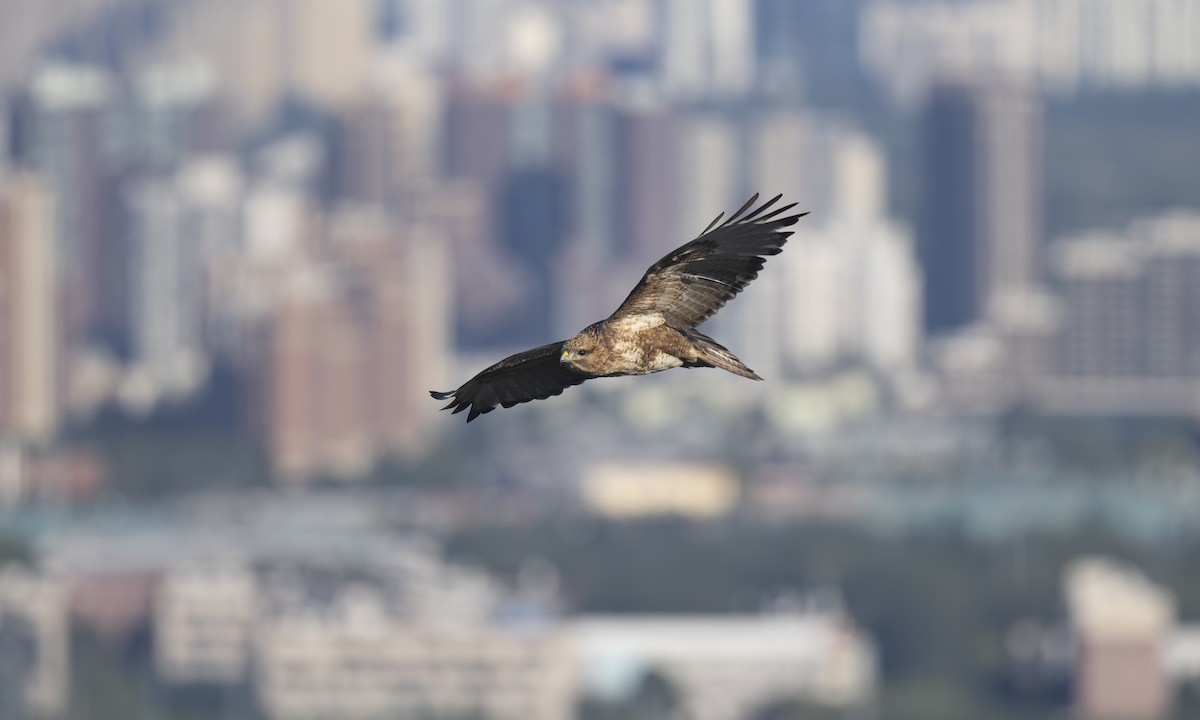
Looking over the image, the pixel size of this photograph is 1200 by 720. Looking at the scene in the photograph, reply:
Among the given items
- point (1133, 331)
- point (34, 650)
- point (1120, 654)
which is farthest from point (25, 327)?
point (1120, 654)

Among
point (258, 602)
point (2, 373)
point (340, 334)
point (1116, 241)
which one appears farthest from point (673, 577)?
point (1116, 241)

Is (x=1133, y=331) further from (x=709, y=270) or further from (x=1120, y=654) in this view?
(x=709, y=270)

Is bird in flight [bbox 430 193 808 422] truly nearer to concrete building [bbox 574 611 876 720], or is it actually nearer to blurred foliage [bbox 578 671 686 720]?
concrete building [bbox 574 611 876 720]

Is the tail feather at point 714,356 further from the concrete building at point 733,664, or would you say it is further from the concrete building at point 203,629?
the concrete building at point 203,629

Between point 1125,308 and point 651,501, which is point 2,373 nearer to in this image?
point 651,501

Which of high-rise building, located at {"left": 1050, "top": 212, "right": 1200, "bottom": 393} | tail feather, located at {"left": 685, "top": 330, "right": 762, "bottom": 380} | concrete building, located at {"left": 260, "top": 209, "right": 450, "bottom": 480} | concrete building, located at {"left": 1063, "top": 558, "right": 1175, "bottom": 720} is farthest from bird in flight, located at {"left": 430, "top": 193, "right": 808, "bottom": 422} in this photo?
high-rise building, located at {"left": 1050, "top": 212, "right": 1200, "bottom": 393}

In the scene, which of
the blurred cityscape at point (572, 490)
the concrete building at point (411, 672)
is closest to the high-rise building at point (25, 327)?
the blurred cityscape at point (572, 490)
